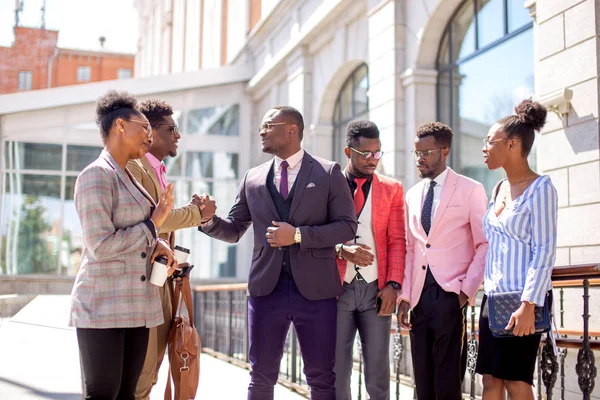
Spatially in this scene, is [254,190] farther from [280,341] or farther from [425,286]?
[425,286]

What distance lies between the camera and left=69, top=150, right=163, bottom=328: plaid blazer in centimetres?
329

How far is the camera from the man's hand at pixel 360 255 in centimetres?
412

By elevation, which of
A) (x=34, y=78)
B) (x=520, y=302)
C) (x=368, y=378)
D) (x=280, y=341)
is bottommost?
(x=368, y=378)

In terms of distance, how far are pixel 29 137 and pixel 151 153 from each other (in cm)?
1475

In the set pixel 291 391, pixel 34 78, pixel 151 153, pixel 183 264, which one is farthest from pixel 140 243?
pixel 34 78

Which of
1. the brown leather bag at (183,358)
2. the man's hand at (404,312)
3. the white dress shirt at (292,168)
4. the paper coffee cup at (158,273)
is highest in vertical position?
the white dress shirt at (292,168)

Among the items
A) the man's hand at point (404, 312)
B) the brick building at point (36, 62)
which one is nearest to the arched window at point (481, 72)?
the man's hand at point (404, 312)

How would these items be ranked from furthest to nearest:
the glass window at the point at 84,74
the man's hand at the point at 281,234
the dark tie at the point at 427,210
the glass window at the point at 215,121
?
the glass window at the point at 84,74, the glass window at the point at 215,121, the dark tie at the point at 427,210, the man's hand at the point at 281,234

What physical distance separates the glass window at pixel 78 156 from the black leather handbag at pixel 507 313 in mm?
15638

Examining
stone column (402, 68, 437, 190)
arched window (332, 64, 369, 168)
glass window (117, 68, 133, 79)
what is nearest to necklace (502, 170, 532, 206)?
stone column (402, 68, 437, 190)

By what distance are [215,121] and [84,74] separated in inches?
1490

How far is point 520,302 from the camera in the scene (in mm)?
3561

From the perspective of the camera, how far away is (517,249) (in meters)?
3.65

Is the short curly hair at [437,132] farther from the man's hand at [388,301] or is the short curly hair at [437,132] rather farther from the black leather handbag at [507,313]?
the black leather handbag at [507,313]
